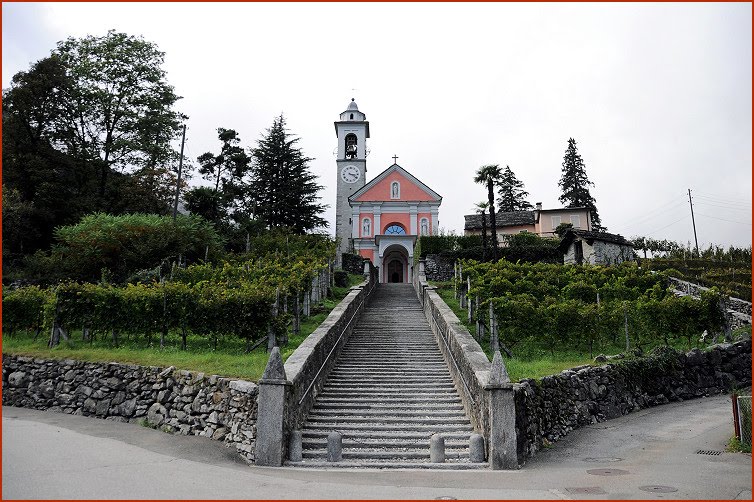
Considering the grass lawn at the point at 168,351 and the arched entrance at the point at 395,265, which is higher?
the arched entrance at the point at 395,265

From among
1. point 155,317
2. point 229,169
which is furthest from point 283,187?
point 155,317

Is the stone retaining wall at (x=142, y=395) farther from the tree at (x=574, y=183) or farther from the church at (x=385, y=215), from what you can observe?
the tree at (x=574, y=183)

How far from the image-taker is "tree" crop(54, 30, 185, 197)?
36969 mm

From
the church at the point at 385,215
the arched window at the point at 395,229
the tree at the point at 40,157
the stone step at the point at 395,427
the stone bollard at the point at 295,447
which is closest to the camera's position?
the stone bollard at the point at 295,447

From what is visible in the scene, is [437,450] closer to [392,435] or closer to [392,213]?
[392,435]

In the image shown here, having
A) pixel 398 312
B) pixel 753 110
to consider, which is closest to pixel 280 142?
pixel 398 312

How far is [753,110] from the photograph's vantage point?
15.7 feet

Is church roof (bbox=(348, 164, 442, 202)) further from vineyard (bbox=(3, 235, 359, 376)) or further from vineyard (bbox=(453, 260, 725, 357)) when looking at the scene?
vineyard (bbox=(3, 235, 359, 376))

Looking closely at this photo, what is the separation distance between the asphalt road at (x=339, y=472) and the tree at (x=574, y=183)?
5101cm

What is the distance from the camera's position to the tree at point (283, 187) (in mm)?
48750

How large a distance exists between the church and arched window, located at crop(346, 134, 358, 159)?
134 centimetres

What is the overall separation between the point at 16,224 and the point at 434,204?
3119 cm

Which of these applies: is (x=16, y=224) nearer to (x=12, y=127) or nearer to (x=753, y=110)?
(x=12, y=127)

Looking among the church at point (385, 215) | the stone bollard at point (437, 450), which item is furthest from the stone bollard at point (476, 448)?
the church at point (385, 215)
